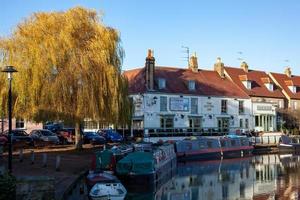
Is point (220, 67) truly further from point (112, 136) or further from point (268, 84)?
point (112, 136)

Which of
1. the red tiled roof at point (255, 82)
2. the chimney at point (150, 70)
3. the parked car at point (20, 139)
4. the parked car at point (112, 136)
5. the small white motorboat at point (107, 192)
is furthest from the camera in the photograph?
the red tiled roof at point (255, 82)

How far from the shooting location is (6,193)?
1315 centimetres

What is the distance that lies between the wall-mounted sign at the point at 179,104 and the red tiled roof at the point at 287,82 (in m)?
23.8

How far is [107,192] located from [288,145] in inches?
1674

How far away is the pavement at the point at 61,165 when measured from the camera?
25300mm

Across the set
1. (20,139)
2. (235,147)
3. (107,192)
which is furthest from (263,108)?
(107,192)

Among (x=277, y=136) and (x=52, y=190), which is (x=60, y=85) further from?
(x=277, y=136)

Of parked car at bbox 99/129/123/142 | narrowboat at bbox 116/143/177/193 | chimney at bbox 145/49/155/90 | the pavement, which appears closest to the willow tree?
the pavement

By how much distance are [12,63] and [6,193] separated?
25.1 metres

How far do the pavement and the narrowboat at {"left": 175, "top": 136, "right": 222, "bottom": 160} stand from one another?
31.7ft

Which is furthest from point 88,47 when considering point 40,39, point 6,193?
point 6,193

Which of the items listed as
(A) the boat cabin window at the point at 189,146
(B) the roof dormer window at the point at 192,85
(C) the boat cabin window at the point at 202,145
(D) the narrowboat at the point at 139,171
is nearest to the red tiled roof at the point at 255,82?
(B) the roof dormer window at the point at 192,85

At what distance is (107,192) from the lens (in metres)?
21.8

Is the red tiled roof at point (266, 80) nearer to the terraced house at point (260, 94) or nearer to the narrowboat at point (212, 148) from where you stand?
the terraced house at point (260, 94)
